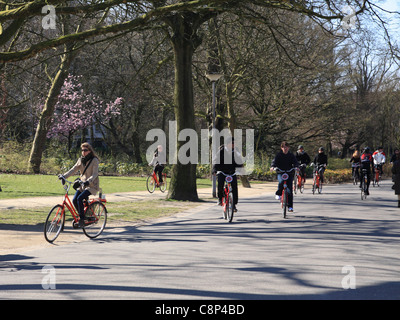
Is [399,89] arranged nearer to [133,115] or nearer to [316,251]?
[133,115]

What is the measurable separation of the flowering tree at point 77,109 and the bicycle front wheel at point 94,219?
1170 inches

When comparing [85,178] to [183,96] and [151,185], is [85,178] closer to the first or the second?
[183,96]

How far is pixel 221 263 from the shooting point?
314 inches

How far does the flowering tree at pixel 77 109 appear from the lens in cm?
4094

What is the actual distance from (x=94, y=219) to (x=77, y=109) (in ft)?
104

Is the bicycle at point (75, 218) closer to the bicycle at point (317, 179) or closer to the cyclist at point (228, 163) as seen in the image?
the cyclist at point (228, 163)

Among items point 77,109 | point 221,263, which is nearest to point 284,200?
point 221,263

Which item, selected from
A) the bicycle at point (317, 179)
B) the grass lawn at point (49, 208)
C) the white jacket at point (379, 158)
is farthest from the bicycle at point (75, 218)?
the white jacket at point (379, 158)

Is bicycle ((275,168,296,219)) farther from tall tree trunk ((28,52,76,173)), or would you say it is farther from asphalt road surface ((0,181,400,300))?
tall tree trunk ((28,52,76,173))

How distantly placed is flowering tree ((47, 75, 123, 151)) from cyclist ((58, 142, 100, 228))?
29764mm

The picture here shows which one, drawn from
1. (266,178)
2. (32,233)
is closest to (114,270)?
(32,233)

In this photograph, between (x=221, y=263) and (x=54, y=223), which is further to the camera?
(x=54, y=223)

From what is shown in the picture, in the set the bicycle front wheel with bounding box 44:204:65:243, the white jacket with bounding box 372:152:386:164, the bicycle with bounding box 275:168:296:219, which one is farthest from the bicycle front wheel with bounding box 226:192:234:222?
the white jacket with bounding box 372:152:386:164
